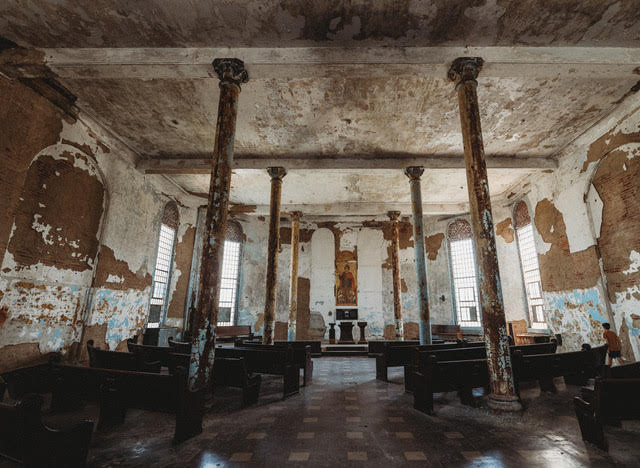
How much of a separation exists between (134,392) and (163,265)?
917 cm

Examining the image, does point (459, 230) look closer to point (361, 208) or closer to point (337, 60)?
point (361, 208)

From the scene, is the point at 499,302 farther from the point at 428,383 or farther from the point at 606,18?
the point at 606,18

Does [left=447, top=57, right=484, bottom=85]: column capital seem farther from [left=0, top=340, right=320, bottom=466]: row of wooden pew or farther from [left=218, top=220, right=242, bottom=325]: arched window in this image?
[left=218, top=220, right=242, bottom=325]: arched window

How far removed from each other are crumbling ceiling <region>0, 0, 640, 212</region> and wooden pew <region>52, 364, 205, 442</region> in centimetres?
539

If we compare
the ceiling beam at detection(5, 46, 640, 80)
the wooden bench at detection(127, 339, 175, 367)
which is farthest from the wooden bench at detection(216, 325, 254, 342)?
the ceiling beam at detection(5, 46, 640, 80)

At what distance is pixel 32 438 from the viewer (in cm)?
202

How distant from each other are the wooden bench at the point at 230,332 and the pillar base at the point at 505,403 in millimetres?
10336

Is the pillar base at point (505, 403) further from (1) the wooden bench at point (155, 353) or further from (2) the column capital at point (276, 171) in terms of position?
(2) the column capital at point (276, 171)

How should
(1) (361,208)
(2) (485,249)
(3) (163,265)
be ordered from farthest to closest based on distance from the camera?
(1) (361,208) → (3) (163,265) → (2) (485,249)

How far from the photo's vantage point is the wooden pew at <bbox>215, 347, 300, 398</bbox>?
550cm

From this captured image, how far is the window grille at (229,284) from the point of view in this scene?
14337 mm

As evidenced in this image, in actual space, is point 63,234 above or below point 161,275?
above

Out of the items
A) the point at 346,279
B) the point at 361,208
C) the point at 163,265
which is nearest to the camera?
the point at 163,265

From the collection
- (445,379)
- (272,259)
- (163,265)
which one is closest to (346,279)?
(272,259)
